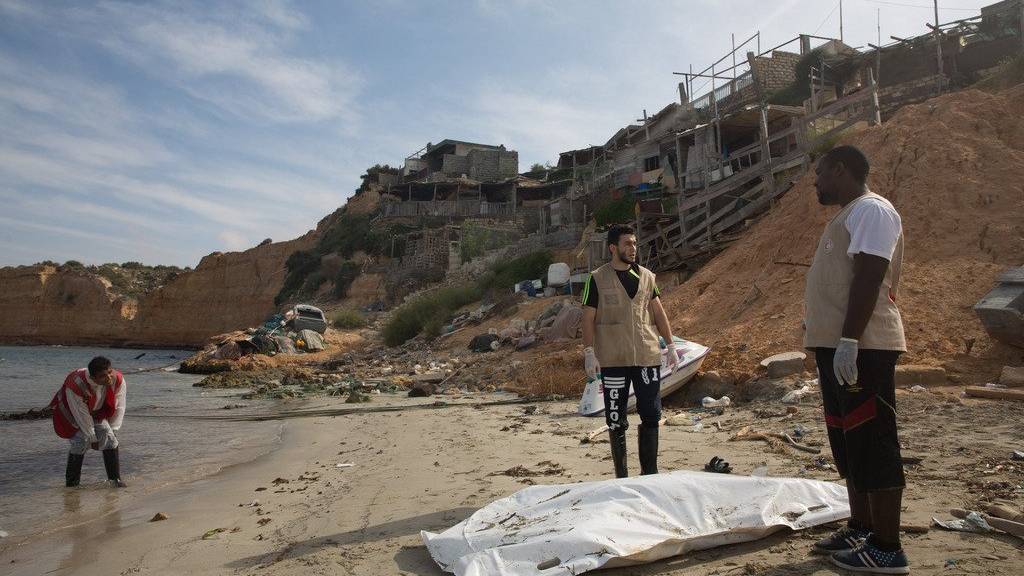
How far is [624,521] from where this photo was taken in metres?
2.73

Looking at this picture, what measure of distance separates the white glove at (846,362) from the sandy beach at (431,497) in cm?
77

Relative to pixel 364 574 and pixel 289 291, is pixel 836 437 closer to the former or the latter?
pixel 364 574

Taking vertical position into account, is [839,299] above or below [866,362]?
above

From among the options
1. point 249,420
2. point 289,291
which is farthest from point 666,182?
point 289,291

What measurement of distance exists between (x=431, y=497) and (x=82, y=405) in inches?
149

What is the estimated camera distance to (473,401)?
412 inches

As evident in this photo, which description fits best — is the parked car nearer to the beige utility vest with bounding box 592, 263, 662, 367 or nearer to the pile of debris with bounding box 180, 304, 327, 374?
the pile of debris with bounding box 180, 304, 327, 374

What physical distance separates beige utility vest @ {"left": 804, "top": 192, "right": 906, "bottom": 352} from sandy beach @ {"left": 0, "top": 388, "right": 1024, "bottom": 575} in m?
0.90

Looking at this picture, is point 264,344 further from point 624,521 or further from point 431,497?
point 624,521

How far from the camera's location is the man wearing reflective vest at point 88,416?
5922mm

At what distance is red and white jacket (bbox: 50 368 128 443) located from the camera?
233 inches

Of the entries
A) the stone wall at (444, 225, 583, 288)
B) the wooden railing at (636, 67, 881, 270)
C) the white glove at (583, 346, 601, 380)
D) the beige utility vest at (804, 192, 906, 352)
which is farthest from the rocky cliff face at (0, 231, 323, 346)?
the beige utility vest at (804, 192, 906, 352)

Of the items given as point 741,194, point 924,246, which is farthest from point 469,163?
point 924,246

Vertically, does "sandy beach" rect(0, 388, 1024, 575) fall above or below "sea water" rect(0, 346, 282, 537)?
above
